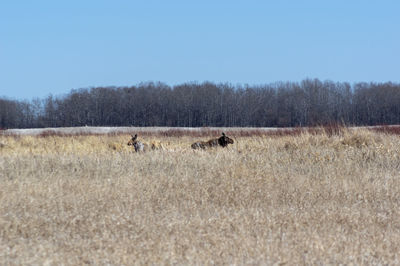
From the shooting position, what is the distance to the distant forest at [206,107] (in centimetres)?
7106

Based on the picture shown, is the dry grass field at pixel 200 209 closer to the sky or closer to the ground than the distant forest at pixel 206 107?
closer to the ground

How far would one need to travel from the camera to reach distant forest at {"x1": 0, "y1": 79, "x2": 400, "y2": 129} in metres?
71.1

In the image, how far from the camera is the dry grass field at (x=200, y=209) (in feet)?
15.3

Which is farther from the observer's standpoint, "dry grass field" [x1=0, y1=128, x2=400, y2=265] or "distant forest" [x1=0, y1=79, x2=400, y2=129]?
"distant forest" [x1=0, y1=79, x2=400, y2=129]

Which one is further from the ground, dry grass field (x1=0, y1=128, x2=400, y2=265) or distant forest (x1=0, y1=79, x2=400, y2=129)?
distant forest (x1=0, y1=79, x2=400, y2=129)

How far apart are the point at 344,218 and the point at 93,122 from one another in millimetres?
67573

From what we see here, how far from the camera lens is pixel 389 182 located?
834 centimetres

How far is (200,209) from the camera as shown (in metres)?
6.64

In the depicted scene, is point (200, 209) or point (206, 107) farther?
point (206, 107)

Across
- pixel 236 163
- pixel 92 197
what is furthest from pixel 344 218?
pixel 236 163

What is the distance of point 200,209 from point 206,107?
67.1 meters

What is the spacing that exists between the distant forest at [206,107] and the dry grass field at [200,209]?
2391 inches

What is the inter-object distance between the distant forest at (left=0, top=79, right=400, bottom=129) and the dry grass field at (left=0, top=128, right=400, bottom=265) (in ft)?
199

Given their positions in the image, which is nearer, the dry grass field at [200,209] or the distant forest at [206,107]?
the dry grass field at [200,209]
